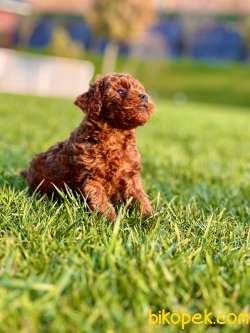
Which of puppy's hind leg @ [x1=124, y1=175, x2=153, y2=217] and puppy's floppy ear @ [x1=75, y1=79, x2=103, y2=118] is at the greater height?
puppy's floppy ear @ [x1=75, y1=79, x2=103, y2=118]

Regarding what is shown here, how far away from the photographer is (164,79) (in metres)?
56.4

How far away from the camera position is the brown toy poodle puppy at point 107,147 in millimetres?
4047

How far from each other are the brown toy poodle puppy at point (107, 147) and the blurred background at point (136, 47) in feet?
83.5

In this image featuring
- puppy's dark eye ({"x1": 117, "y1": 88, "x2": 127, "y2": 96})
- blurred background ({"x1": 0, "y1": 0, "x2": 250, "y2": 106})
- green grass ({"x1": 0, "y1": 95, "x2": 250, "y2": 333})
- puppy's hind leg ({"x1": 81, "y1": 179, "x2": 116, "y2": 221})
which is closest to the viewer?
green grass ({"x1": 0, "y1": 95, "x2": 250, "y2": 333})

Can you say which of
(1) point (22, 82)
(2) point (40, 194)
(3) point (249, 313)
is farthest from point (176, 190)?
(1) point (22, 82)

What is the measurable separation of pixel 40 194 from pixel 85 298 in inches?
84.9

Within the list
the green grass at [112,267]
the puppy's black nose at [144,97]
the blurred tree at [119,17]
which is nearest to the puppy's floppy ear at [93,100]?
the puppy's black nose at [144,97]

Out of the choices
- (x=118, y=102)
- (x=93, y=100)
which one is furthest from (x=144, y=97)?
(x=93, y=100)

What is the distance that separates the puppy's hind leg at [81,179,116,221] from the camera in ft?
12.8

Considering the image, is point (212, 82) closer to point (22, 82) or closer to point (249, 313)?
point (22, 82)

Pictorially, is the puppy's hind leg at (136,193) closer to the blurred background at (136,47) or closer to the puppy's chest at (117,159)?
the puppy's chest at (117,159)

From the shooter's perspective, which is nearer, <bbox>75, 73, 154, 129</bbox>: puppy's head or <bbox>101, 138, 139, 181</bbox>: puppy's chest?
<bbox>75, 73, 154, 129</bbox>: puppy's head

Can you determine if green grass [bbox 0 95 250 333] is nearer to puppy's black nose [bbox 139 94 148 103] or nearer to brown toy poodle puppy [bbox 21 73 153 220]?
brown toy poodle puppy [bbox 21 73 153 220]

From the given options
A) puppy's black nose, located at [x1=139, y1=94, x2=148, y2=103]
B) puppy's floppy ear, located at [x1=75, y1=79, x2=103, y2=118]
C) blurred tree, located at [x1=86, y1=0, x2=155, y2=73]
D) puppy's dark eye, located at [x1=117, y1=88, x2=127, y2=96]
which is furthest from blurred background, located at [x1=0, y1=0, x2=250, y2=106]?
puppy's black nose, located at [x1=139, y1=94, x2=148, y2=103]
